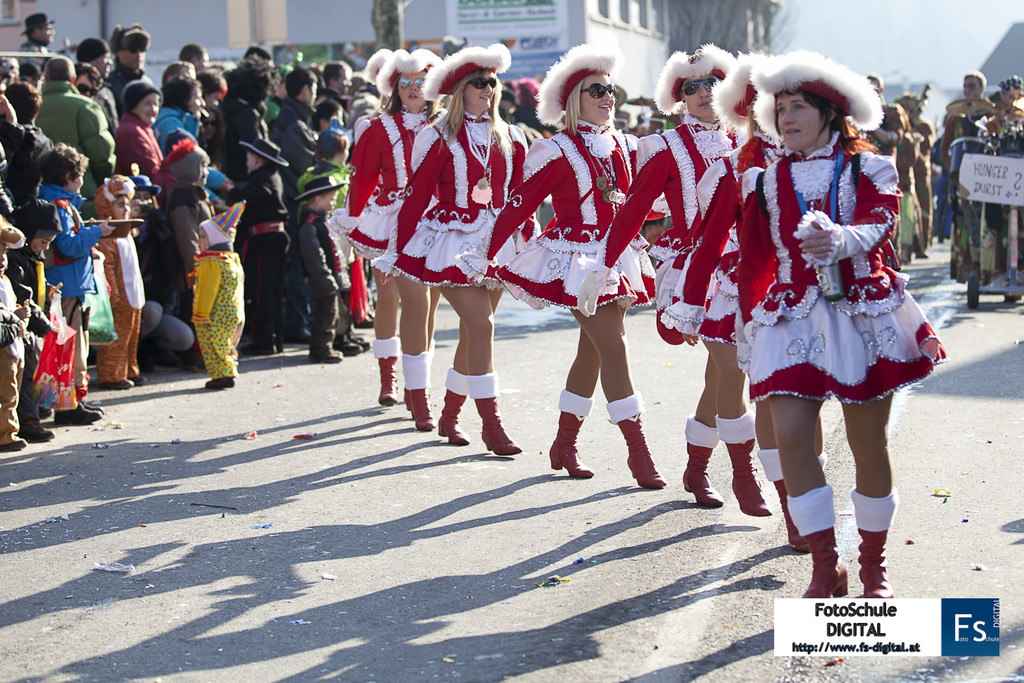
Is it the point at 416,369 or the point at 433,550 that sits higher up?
the point at 416,369

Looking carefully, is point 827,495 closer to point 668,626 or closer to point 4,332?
point 668,626

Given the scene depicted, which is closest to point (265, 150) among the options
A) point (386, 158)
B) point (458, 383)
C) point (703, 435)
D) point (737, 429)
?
point (386, 158)

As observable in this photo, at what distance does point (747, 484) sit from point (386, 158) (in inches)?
147

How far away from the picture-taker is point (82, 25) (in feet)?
143

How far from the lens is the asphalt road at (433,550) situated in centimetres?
424

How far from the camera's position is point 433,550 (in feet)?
17.9

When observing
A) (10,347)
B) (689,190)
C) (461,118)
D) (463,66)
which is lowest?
(10,347)

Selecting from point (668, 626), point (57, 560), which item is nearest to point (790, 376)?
point (668, 626)

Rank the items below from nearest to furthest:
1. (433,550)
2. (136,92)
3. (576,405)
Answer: (433,550) < (576,405) < (136,92)

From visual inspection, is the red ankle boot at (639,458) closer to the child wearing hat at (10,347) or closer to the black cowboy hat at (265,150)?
the child wearing hat at (10,347)

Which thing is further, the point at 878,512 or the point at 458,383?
the point at 458,383

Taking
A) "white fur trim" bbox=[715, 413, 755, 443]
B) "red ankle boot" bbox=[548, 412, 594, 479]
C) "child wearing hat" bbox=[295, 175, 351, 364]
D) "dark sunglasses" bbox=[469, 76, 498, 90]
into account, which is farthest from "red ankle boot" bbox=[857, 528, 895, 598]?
"child wearing hat" bbox=[295, 175, 351, 364]

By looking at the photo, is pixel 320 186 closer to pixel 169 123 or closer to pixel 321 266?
pixel 321 266

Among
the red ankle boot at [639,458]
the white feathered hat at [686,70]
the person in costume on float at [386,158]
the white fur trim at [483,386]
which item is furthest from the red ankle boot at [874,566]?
the person in costume on float at [386,158]
